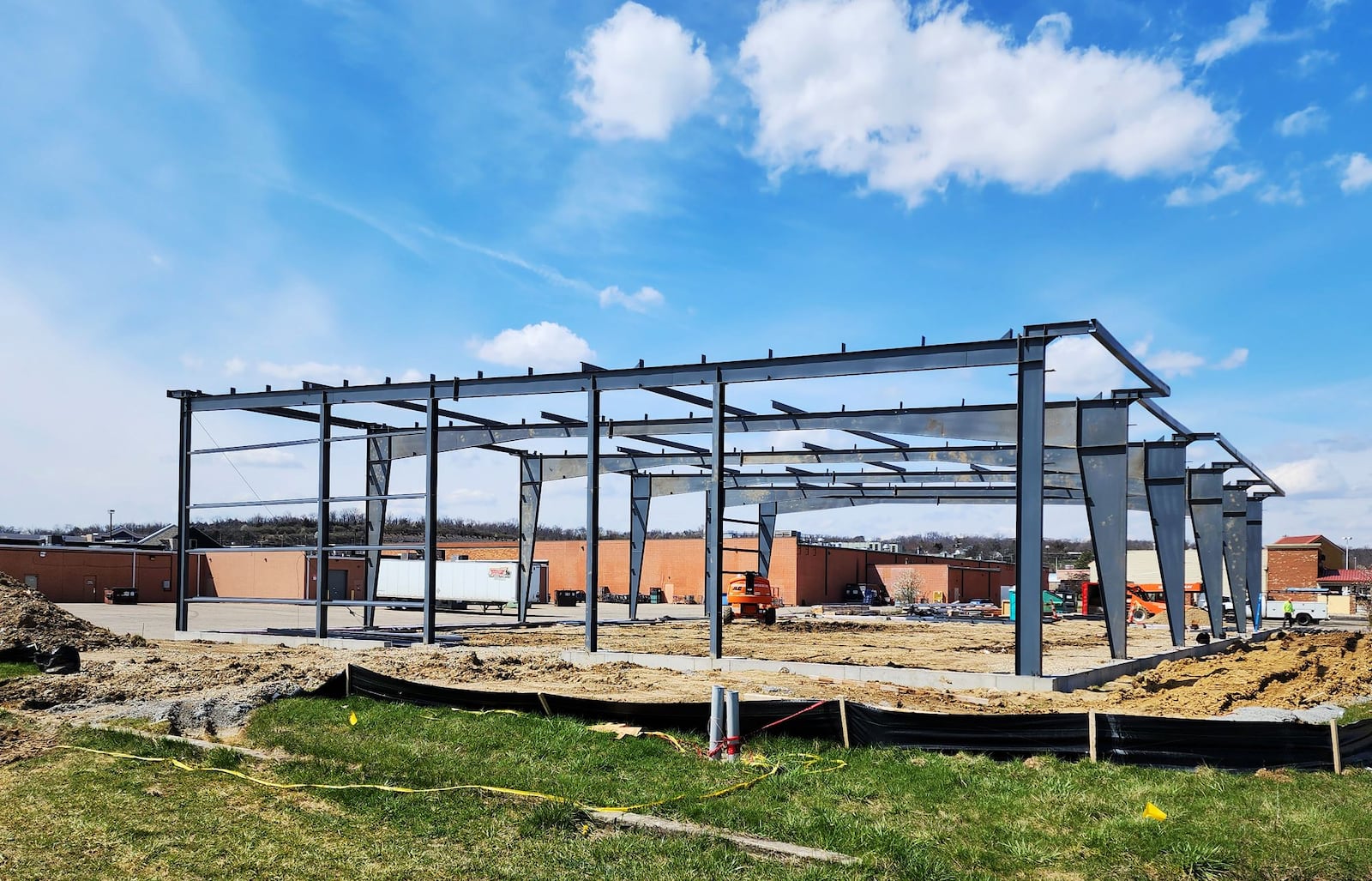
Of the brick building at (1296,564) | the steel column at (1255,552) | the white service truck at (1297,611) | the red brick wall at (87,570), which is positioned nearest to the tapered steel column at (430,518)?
the steel column at (1255,552)

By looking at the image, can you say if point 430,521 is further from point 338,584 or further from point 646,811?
point 338,584

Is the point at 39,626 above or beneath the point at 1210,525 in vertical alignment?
beneath

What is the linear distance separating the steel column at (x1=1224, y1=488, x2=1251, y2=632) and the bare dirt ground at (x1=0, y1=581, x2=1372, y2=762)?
23.3 feet

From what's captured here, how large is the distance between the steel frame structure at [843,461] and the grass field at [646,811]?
9.06 m

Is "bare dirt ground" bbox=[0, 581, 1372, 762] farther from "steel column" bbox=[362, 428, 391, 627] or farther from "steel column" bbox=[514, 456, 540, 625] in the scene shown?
"steel column" bbox=[514, 456, 540, 625]

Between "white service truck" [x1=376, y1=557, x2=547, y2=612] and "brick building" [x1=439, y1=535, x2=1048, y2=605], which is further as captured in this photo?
"brick building" [x1=439, y1=535, x2=1048, y2=605]

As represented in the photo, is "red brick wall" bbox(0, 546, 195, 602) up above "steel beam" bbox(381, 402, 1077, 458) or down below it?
below

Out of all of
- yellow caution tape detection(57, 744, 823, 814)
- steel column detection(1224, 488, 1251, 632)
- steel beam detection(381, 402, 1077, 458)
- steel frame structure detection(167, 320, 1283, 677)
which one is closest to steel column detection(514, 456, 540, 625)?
steel frame structure detection(167, 320, 1283, 677)

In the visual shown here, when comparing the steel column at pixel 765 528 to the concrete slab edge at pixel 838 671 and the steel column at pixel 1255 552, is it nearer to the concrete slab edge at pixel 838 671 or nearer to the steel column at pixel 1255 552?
the steel column at pixel 1255 552

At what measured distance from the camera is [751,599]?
38.7 m

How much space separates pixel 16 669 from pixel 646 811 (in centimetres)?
1580

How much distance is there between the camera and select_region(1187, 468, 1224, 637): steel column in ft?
113

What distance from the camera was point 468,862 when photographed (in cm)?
774

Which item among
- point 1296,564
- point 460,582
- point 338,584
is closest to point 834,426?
point 460,582
